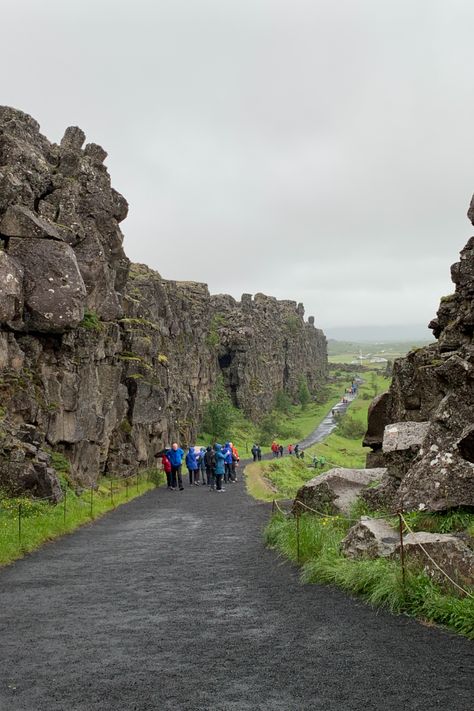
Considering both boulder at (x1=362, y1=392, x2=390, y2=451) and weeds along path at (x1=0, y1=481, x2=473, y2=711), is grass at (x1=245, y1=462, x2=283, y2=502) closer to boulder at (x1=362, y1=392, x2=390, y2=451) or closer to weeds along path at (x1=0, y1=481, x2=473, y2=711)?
boulder at (x1=362, y1=392, x2=390, y2=451)

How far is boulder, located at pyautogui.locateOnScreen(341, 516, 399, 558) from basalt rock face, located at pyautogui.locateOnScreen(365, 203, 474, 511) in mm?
765

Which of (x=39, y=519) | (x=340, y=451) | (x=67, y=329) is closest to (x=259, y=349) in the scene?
(x=340, y=451)

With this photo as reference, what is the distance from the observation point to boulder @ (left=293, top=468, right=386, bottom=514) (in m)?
18.4

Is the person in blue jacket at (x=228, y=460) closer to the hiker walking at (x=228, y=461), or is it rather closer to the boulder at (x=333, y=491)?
the hiker walking at (x=228, y=461)

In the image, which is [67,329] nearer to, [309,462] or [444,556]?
[444,556]

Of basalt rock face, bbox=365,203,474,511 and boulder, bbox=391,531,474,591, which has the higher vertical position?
basalt rock face, bbox=365,203,474,511

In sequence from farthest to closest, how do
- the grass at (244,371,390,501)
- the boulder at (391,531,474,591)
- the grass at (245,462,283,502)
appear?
the grass at (244,371,390,501), the grass at (245,462,283,502), the boulder at (391,531,474,591)

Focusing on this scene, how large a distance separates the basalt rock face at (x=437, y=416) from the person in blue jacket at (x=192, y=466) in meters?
16.2

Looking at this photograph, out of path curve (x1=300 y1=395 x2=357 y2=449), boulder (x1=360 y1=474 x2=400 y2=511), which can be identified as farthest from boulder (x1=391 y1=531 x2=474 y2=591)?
path curve (x1=300 y1=395 x2=357 y2=449)

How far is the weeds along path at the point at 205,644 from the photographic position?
749cm

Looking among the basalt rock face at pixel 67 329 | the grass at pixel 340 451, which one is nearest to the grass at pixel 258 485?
the basalt rock face at pixel 67 329

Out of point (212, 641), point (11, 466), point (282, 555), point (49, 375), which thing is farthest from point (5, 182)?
point (212, 641)

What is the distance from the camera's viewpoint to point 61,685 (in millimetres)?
7957

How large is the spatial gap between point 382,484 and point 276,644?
851 centimetres
